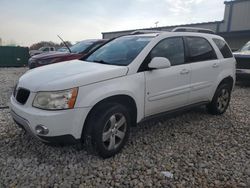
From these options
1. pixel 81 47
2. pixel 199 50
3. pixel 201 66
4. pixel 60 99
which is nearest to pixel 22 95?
pixel 60 99

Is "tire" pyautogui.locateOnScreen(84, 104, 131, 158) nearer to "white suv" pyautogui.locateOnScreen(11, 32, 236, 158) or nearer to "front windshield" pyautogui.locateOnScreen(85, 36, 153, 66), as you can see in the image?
"white suv" pyautogui.locateOnScreen(11, 32, 236, 158)

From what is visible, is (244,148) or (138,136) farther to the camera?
(138,136)

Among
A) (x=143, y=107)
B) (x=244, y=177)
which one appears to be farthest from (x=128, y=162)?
(x=244, y=177)

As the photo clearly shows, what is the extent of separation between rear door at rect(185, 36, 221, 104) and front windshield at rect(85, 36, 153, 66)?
3.24 feet

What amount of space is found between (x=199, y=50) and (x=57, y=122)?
10.2 feet

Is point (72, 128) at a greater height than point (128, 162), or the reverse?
point (72, 128)

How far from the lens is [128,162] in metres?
3.22

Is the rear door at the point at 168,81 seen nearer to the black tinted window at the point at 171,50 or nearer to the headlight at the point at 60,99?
the black tinted window at the point at 171,50

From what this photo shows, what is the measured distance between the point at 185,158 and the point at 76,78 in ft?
6.26

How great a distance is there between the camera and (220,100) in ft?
17.2

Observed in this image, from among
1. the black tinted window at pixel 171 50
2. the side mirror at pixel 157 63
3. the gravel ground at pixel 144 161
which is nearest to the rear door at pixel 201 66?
the black tinted window at pixel 171 50

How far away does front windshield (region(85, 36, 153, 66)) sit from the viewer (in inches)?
144

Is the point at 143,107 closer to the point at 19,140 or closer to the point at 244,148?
the point at 244,148

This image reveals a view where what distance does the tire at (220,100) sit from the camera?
506 centimetres
